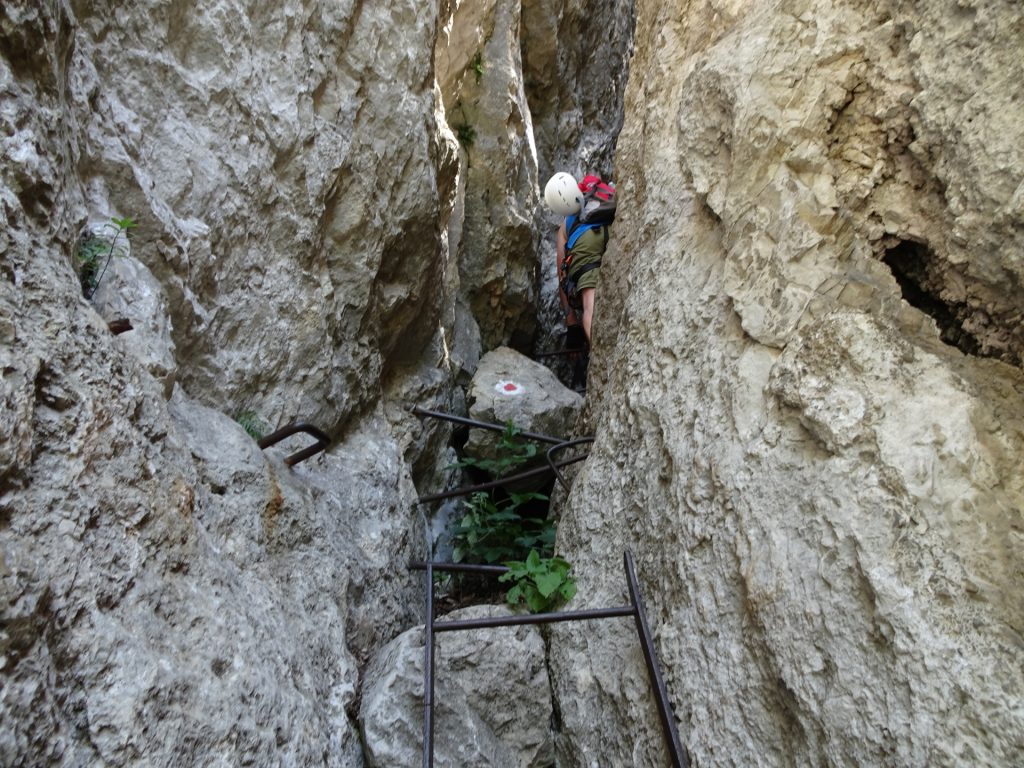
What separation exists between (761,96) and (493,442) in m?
2.71

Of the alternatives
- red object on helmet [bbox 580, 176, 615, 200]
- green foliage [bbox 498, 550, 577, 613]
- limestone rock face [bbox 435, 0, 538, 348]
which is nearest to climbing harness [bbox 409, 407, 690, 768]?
green foliage [bbox 498, 550, 577, 613]

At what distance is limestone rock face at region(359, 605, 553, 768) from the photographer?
2.37 metres

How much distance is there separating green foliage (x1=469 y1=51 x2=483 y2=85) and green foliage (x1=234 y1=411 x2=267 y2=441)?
412cm

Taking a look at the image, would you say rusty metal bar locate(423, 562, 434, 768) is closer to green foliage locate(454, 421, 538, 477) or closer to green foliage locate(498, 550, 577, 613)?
green foliage locate(498, 550, 577, 613)

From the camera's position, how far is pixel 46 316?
1774 millimetres

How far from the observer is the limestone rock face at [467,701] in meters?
2.37

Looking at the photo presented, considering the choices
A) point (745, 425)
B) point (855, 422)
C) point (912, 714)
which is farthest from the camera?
point (745, 425)

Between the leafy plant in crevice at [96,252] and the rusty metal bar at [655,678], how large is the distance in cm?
192

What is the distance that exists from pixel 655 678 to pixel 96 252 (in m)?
Result: 2.15

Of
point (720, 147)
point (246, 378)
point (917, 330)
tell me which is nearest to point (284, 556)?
point (246, 378)

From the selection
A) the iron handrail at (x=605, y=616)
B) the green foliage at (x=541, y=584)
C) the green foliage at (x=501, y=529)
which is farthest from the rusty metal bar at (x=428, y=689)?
the green foliage at (x=501, y=529)

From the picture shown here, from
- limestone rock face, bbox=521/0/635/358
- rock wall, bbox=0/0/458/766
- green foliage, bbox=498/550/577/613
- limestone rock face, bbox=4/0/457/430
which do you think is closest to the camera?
rock wall, bbox=0/0/458/766

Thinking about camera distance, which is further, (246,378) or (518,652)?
(246,378)

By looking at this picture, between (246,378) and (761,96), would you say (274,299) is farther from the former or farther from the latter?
(761,96)
